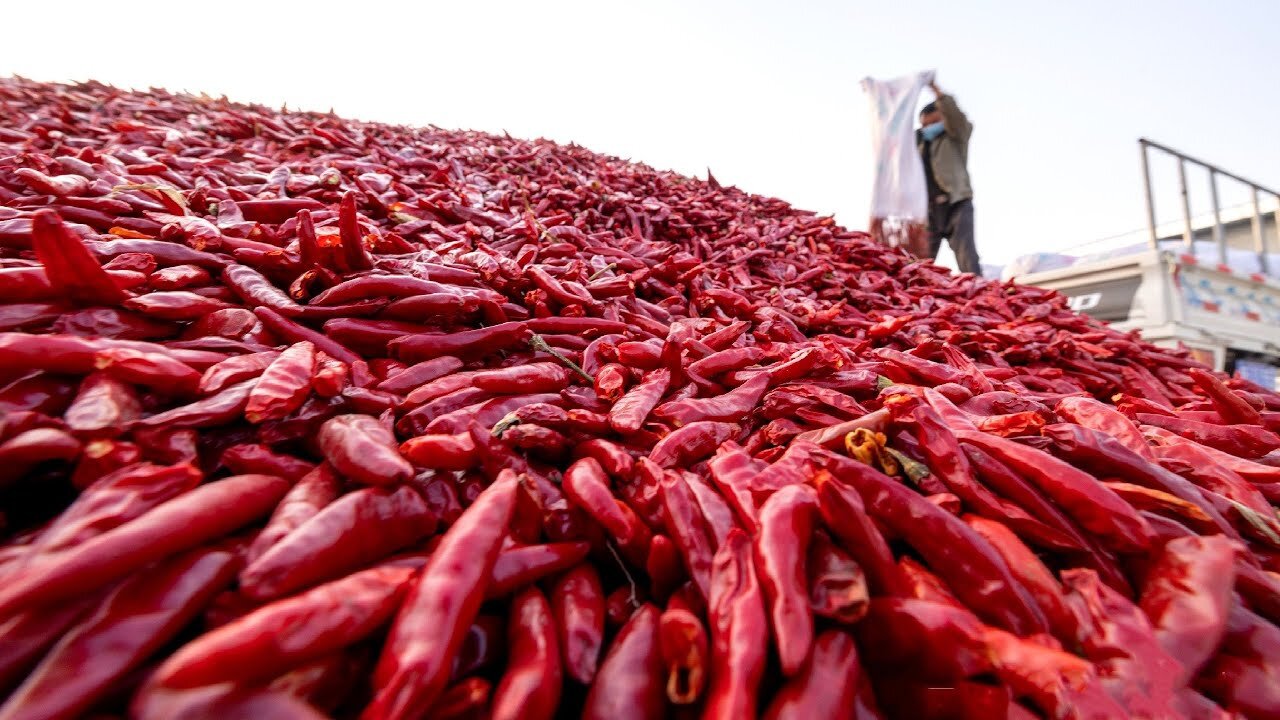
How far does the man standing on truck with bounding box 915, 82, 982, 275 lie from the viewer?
8625 mm

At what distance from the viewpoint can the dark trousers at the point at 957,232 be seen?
8539 millimetres

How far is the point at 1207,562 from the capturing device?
1294 millimetres

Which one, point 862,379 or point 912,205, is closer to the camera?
point 862,379

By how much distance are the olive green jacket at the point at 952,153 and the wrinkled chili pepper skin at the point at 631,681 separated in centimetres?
929

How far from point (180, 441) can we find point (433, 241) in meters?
2.36

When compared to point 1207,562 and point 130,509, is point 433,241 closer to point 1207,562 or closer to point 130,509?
point 130,509

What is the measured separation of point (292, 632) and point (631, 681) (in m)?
0.61

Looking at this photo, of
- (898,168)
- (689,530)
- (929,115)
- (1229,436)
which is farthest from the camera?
(929,115)

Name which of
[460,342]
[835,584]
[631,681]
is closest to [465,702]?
[631,681]

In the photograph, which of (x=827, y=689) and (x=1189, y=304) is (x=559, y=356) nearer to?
(x=827, y=689)

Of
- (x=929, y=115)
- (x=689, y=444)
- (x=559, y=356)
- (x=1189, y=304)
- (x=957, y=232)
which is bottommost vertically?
(x=689, y=444)

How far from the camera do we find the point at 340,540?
1182 mm

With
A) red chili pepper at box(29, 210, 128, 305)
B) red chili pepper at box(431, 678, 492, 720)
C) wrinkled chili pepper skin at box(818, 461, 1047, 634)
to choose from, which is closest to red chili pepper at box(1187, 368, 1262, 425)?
wrinkled chili pepper skin at box(818, 461, 1047, 634)

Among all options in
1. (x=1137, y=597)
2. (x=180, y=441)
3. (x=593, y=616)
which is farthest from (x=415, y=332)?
(x=1137, y=597)
